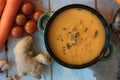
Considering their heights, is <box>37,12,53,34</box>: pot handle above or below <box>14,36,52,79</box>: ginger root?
above

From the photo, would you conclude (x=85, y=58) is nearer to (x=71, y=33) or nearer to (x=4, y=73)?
(x=71, y=33)

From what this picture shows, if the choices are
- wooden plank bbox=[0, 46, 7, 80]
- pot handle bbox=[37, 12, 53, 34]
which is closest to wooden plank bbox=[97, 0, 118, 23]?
pot handle bbox=[37, 12, 53, 34]

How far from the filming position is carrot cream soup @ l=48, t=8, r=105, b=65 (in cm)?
74

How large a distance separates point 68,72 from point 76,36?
5.0 inches

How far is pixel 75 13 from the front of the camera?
0.74m

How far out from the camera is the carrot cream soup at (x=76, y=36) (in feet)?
2.43

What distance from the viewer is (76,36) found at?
748 mm

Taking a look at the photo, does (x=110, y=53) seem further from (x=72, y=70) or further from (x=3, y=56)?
(x=3, y=56)

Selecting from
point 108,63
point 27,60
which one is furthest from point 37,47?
point 108,63

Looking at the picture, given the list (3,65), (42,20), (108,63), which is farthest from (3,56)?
(108,63)

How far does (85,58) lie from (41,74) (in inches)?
5.9

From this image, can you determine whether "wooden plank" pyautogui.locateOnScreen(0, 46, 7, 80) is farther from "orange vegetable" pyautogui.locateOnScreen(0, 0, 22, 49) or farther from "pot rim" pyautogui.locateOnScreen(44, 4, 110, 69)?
"pot rim" pyautogui.locateOnScreen(44, 4, 110, 69)

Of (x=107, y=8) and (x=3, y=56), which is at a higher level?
(x=107, y=8)

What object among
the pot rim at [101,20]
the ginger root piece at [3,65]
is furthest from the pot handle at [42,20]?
the ginger root piece at [3,65]
